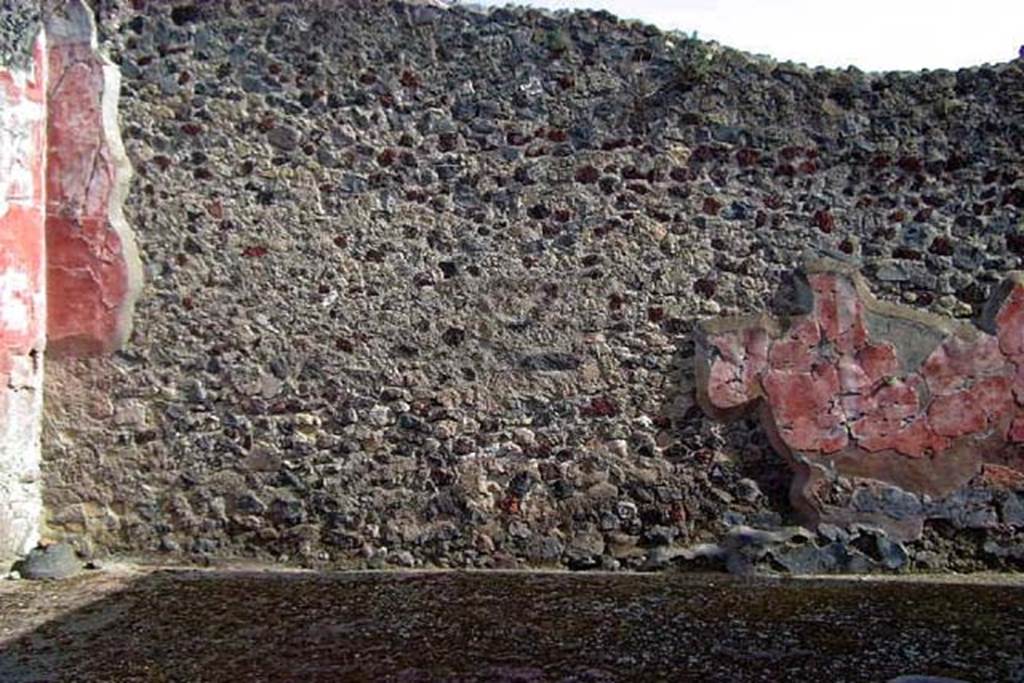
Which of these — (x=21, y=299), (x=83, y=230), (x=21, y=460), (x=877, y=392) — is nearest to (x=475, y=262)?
(x=83, y=230)

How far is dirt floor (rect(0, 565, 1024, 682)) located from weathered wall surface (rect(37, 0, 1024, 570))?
36 cm

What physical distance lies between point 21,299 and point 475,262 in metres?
2.06

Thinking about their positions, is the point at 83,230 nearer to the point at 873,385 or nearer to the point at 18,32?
the point at 18,32

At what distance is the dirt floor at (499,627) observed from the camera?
12.4ft

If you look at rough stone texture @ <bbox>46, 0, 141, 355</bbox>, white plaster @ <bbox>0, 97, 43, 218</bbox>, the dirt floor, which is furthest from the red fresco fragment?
white plaster @ <bbox>0, 97, 43, 218</bbox>

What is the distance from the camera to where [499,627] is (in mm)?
4312

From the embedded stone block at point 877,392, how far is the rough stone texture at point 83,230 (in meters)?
2.72

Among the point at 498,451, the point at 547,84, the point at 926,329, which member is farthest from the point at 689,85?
the point at 498,451

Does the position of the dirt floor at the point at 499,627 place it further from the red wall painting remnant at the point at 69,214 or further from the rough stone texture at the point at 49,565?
the red wall painting remnant at the point at 69,214

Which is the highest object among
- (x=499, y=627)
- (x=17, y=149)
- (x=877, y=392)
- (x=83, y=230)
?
(x=17, y=149)

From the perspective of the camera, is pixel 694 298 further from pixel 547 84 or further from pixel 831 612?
pixel 831 612

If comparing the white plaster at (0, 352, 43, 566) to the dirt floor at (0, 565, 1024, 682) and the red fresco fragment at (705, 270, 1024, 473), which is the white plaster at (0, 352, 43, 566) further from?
the red fresco fragment at (705, 270, 1024, 473)

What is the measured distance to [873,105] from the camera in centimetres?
560

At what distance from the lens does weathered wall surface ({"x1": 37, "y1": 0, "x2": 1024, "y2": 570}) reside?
18.0 feet
